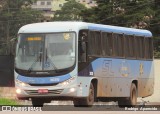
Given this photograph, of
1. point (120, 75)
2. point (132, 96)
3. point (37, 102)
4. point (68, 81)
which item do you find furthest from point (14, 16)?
point (68, 81)

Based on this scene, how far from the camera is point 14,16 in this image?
92.6 meters

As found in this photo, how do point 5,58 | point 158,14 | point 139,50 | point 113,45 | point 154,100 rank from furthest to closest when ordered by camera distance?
point 158,14 < point 154,100 < point 5,58 < point 139,50 < point 113,45

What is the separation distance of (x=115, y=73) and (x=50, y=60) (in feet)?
12.8

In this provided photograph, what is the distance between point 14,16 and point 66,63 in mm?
71999

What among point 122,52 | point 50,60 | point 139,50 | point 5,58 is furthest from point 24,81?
point 5,58

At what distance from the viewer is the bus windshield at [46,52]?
846 inches

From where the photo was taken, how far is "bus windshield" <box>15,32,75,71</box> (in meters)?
21.5

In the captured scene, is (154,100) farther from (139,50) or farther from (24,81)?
(24,81)

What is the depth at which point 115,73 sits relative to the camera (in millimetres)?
24594

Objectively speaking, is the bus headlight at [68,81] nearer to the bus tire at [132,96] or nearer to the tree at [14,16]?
the bus tire at [132,96]

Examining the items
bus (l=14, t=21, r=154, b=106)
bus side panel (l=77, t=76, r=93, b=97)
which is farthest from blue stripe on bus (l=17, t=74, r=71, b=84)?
bus side panel (l=77, t=76, r=93, b=97)

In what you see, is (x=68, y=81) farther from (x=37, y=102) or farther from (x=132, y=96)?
(x=132, y=96)

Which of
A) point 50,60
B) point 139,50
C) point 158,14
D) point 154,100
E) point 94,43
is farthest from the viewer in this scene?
point 158,14

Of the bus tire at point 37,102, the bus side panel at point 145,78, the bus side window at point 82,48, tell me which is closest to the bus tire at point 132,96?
the bus side panel at point 145,78
